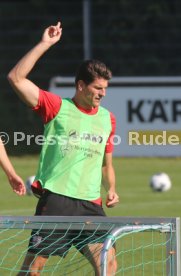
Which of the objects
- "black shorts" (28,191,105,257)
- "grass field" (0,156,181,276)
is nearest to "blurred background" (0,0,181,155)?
"grass field" (0,156,181,276)

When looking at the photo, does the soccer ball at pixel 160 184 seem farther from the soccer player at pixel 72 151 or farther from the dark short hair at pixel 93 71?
the dark short hair at pixel 93 71

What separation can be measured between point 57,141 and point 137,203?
696cm

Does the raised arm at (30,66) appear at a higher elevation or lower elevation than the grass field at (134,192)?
lower

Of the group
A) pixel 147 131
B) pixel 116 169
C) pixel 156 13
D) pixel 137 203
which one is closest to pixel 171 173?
pixel 116 169

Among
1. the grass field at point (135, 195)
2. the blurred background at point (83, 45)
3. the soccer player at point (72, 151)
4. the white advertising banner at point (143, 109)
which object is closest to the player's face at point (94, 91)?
the soccer player at point (72, 151)

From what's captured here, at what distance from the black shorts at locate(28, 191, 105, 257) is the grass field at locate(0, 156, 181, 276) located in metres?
1.53

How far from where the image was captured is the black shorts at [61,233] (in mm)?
7340

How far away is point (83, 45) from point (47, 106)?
55.1ft

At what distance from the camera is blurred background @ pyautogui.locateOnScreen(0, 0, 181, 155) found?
79.8 ft

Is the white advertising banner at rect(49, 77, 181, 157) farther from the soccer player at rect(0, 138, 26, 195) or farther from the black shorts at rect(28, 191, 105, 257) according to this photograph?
the soccer player at rect(0, 138, 26, 195)

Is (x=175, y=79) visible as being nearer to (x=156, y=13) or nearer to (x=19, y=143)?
(x=19, y=143)

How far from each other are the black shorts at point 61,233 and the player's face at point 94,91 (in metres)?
0.68

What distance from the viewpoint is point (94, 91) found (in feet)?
24.7

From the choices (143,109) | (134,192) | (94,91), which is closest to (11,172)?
(94,91)
